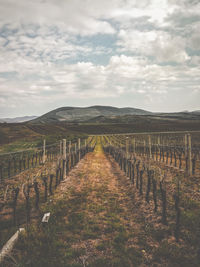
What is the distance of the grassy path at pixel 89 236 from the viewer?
3.92 meters

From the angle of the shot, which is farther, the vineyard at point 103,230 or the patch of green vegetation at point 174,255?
the vineyard at point 103,230

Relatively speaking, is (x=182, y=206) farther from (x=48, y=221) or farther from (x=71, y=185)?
(x=71, y=185)

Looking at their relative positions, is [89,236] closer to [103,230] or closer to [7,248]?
[103,230]

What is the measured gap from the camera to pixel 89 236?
4875mm

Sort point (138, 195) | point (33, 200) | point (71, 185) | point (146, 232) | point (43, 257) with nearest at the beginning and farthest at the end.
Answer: point (43, 257) → point (146, 232) → point (33, 200) → point (138, 195) → point (71, 185)

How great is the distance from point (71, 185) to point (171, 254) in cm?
691

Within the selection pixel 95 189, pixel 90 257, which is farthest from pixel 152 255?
pixel 95 189

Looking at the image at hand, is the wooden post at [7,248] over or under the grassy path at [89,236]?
over

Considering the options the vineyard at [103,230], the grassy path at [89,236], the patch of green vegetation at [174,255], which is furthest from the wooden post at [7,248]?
the patch of green vegetation at [174,255]

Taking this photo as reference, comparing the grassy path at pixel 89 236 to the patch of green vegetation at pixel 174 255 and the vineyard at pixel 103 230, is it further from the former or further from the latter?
the patch of green vegetation at pixel 174 255

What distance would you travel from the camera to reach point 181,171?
42.2ft

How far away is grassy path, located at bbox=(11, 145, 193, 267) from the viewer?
3924 mm

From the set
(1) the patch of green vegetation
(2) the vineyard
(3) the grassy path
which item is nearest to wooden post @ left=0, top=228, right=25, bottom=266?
(2) the vineyard

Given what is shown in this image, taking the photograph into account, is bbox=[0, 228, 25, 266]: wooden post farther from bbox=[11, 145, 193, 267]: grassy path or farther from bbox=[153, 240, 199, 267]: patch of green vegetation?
bbox=[153, 240, 199, 267]: patch of green vegetation
